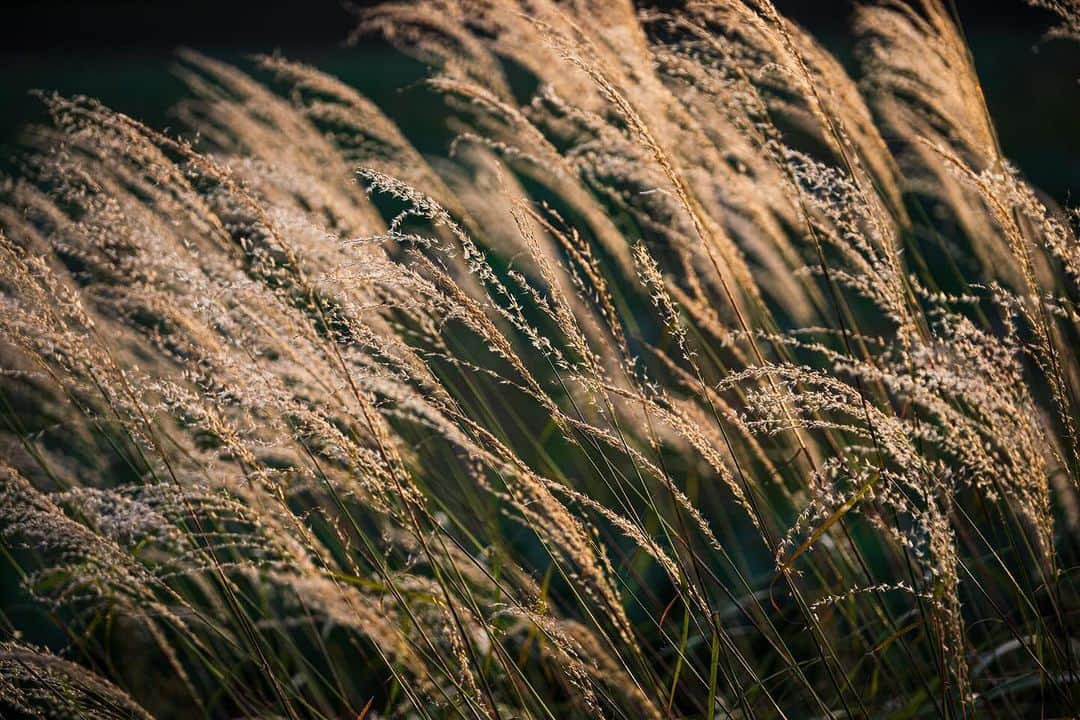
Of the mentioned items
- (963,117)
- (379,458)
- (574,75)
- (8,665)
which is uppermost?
(963,117)

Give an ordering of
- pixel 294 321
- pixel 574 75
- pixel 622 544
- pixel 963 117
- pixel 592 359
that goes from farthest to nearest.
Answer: pixel 622 544
pixel 574 75
pixel 963 117
pixel 294 321
pixel 592 359

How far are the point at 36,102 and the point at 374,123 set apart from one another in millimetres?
3217

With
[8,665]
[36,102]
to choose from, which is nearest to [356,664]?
[8,665]

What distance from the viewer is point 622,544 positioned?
2.59 meters

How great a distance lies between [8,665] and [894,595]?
2019mm

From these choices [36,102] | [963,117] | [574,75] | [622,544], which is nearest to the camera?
[963,117]

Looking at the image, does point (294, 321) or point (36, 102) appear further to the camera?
point (36, 102)

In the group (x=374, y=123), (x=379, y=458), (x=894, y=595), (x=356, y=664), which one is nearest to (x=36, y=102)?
(x=374, y=123)

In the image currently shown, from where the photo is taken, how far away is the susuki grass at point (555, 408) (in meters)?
1.09

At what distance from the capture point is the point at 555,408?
109 centimetres

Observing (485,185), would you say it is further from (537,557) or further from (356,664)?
(356,664)

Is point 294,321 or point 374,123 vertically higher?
point 374,123

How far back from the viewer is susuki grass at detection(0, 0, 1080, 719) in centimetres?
109

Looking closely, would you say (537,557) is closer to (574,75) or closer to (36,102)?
(574,75)
